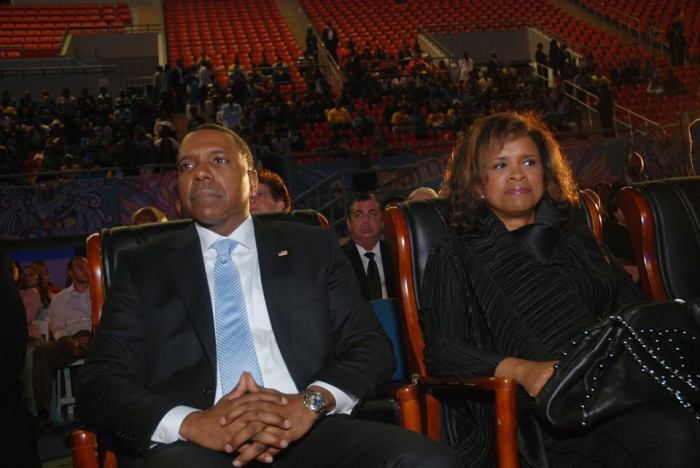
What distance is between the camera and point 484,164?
8.38ft

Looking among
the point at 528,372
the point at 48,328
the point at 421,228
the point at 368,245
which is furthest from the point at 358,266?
the point at 48,328

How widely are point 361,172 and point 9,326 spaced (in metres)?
6.27

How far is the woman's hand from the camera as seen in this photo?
2072 millimetres

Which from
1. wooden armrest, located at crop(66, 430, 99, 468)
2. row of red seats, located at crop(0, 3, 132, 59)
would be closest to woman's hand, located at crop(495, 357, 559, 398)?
wooden armrest, located at crop(66, 430, 99, 468)

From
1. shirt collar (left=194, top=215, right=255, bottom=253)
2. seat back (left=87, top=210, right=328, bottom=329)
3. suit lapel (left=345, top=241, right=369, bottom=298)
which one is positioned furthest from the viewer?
suit lapel (left=345, top=241, right=369, bottom=298)

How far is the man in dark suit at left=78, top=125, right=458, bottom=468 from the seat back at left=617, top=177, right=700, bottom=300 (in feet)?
3.68

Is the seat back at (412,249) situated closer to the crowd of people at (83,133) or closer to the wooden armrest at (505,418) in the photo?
the wooden armrest at (505,418)

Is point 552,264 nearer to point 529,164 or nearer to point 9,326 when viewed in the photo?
point 529,164

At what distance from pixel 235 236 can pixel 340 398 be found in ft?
1.89

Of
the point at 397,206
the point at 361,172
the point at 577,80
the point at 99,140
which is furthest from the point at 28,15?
the point at 397,206

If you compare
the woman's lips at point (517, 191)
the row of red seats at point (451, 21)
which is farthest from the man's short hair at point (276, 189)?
the row of red seats at point (451, 21)

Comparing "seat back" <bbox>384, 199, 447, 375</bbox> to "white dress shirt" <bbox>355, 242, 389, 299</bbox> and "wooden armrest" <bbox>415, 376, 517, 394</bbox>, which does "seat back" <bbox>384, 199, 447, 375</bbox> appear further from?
"white dress shirt" <bbox>355, 242, 389, 299</bbox>

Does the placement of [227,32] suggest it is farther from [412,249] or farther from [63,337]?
[412,249]

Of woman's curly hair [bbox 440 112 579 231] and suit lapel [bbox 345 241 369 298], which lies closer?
woman's curly hair [bbox 440 112 579 231]
